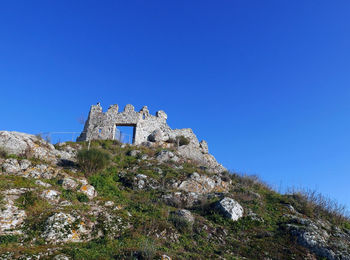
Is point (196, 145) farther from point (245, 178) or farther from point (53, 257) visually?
point (53, 257)

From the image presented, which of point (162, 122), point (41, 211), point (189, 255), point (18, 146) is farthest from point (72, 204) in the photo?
point (162, 122)

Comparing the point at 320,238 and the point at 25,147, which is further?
the point at 25,147

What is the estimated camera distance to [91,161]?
16.9 metres

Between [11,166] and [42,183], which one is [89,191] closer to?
[42,183]

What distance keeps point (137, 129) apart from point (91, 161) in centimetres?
→ 1117

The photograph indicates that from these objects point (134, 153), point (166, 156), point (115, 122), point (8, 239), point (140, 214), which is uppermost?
point (115, 122)

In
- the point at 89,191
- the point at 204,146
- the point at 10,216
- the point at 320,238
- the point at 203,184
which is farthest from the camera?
the point at 204,146

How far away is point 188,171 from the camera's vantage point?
20156 mm

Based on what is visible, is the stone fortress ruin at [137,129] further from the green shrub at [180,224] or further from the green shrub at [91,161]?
the green shrub at [180,224]

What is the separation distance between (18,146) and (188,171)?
39.0 ft

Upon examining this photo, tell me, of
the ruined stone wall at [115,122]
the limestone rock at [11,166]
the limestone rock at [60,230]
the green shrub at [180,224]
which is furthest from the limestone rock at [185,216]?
the ruined stone wall at [115,122]

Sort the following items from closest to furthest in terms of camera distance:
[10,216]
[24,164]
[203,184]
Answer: [10,216] < [24,164] < [203,184]

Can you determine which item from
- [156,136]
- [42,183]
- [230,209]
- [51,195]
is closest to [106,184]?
[42,183]

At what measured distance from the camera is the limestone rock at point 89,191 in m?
13.8
